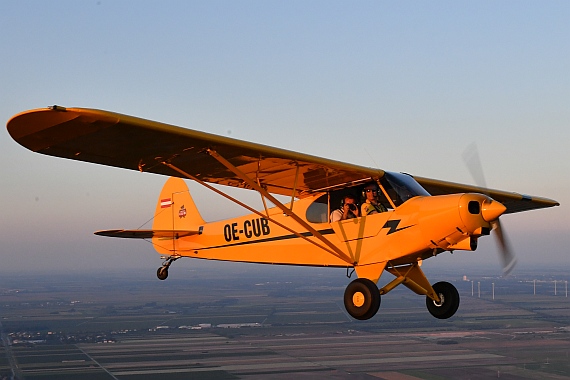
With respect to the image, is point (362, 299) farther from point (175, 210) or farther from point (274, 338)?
point (274, 338)

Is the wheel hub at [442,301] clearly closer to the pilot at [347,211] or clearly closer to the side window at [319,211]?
the pilot at [347,211]

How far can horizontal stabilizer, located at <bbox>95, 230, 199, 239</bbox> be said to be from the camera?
1468cm

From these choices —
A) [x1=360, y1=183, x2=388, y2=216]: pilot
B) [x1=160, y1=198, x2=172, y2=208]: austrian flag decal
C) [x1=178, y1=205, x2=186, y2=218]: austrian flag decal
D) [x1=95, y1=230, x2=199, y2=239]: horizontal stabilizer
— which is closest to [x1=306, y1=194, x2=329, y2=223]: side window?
[x1=360, y1=183, x2=388, y2=216]: pilot

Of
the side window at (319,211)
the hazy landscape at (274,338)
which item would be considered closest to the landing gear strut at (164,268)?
the side window at (319,211)

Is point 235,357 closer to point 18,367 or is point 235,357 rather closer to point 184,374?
point 184,374

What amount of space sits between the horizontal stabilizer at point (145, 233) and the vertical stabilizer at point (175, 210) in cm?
33

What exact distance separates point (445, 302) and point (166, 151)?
5.30 meters

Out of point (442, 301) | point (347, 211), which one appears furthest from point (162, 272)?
point (442, 301)

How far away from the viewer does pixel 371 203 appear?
11.8 m

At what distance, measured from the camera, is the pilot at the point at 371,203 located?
1168 cm

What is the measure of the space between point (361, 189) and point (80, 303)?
112 meters

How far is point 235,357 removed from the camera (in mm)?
65250

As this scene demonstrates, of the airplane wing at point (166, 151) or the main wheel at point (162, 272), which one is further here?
the main wheel at point (162, 272)

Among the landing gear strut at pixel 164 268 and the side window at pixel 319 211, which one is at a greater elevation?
the side window at pixel 319 211
